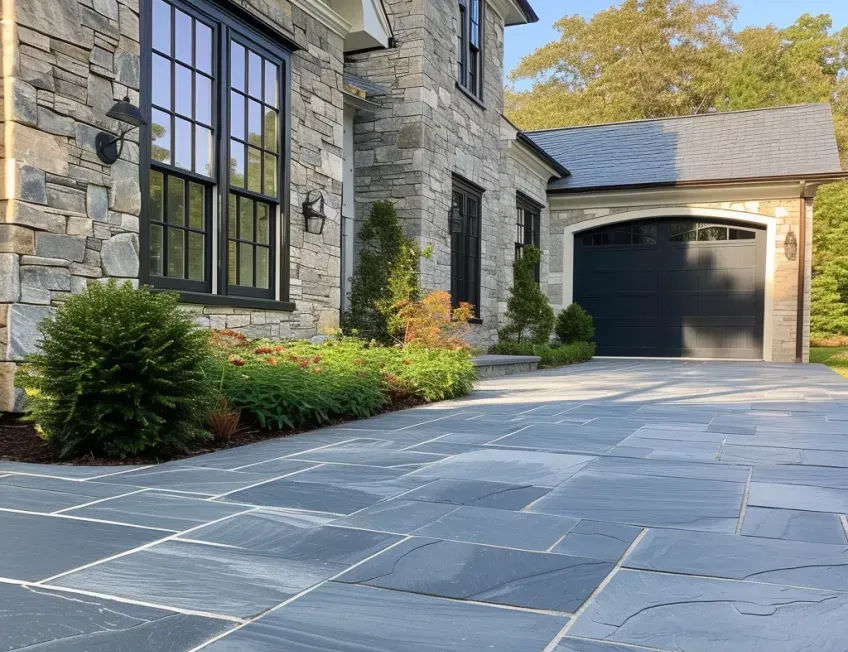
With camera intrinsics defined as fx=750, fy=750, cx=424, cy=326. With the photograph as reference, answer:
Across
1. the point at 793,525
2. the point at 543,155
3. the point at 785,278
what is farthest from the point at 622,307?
the point at 793,525

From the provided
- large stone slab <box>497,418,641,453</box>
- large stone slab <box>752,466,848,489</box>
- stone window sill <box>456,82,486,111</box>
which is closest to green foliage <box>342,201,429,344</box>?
stone window sill <box>456,82,486,111</box>

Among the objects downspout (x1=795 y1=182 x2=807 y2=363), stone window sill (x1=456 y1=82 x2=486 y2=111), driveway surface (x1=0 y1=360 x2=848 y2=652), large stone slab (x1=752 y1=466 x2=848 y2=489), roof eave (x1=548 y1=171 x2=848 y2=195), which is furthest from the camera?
downspout (x1=795 y1=182 x2=807 y2=363)

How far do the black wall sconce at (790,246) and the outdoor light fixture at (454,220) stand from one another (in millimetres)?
6806

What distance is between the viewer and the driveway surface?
71.4 inches

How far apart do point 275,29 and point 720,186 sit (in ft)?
33.4

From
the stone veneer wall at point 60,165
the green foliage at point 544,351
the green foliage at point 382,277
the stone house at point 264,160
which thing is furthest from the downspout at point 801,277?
the stone veneer wall at point 60,165

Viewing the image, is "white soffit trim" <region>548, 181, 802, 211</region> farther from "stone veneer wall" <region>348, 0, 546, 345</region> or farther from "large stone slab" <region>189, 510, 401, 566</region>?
"large stone slab" <region>189, 510, 401, 566</region>

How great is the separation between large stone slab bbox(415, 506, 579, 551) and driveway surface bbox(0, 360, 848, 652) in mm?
12

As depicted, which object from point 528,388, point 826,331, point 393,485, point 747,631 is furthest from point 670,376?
point 826,331

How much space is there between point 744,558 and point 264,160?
19.5 feet

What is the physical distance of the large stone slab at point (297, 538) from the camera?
2.42m

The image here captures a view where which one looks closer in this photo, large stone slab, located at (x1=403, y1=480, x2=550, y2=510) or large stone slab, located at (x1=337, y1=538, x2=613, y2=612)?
large stone slab, located at (x1=337, y1=538, x2=613, y2=612)

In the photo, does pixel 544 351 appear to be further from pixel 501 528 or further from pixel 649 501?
pixel 501 528

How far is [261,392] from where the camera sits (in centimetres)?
512
